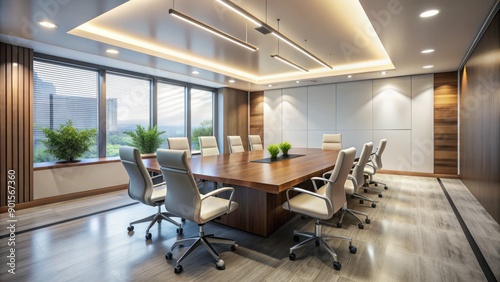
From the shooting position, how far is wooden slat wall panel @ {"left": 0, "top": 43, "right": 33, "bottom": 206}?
12.4ft

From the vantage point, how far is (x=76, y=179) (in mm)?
4539

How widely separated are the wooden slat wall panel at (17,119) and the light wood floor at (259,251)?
57 centimetres

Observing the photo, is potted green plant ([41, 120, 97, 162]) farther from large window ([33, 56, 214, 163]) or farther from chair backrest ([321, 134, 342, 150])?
chair backrest ([321, 134, 342, 150])

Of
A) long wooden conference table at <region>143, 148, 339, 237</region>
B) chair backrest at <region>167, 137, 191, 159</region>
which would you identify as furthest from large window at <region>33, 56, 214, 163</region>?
long wooden conference table at <region>143, 148, 339, 237</region>

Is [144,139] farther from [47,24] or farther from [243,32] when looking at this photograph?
[243,32]

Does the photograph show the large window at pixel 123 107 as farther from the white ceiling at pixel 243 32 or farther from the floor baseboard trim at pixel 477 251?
the floor baseboard trim at pixel 477 251

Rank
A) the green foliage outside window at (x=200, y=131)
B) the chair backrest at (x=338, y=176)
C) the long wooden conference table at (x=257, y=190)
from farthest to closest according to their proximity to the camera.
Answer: the green foliage outside window at (x=200, y=131) → the long wooden conference table at (x=257, y=190) → the chair backrest at (x=338, y=176)

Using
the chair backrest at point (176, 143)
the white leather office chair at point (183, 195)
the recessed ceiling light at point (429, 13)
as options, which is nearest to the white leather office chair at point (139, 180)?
the white leather office chair at point (183, 195)

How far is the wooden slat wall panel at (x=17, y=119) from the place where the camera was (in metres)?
3.79

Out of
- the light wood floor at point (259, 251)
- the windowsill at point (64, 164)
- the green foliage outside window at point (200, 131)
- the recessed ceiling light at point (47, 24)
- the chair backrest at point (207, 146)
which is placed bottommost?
the light wood floor at point (259, 251)

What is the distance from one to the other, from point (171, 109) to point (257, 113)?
3168 mm

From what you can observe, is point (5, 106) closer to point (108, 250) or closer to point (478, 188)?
point (108, 250)

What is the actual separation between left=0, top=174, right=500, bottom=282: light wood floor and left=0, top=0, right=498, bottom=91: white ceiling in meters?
2.55

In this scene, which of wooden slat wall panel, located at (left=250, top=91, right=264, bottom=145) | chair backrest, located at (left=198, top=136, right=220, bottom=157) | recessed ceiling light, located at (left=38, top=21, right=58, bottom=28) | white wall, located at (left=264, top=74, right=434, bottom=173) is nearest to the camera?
recessed ceiling light, located at (left=38, top=21, right=58, bottom=28)
